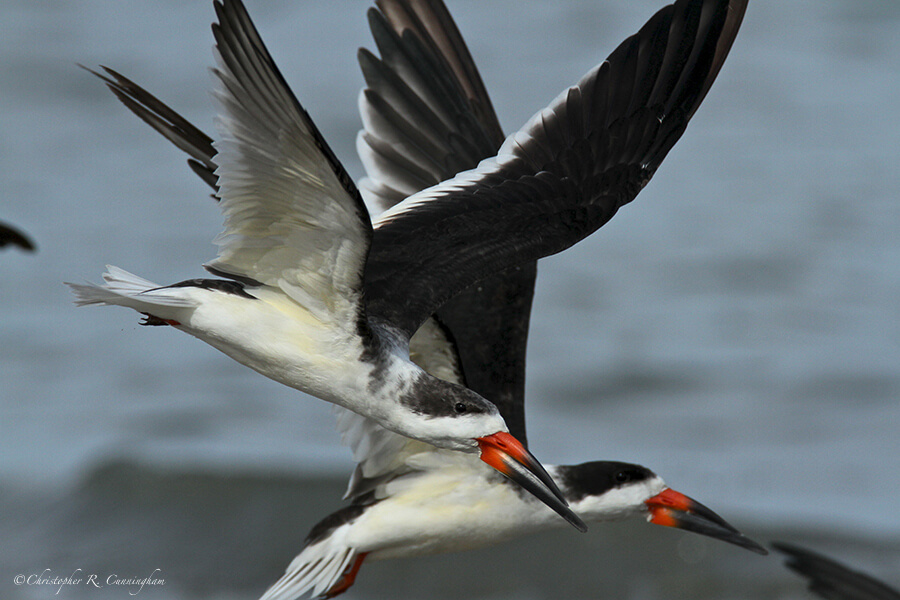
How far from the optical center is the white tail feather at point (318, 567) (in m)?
6.16

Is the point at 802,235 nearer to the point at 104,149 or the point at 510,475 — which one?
the point at 104,149

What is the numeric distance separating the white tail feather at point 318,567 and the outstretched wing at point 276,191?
5.70 ft

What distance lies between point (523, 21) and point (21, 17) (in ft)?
20.3

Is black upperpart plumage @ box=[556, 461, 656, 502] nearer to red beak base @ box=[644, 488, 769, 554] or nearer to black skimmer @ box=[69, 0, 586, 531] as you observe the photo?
red beak base @ box=[644, 488, 769, 554]

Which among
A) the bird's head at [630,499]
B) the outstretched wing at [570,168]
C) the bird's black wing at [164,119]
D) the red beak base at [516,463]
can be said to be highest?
the outstretched wing at [570,168]

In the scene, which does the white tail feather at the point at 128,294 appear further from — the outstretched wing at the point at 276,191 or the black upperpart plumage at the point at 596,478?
the black upperpart plumage at the point at 596,478

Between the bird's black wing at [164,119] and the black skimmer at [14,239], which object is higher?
the bird's black wing at [164,119]

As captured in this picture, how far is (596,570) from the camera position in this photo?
9.04 m

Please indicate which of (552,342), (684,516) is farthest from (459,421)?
(552,342)

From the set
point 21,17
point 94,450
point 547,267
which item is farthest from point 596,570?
point 21,17

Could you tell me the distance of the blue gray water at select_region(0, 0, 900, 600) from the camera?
9.16 meters

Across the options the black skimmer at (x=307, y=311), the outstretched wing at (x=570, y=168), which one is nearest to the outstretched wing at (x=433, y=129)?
the outstretched wing at (x=570, y=168)

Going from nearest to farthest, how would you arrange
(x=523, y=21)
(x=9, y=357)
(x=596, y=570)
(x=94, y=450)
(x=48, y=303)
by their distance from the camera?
(x=596, y=570)
(x=94, y=450)
(x=9, y=357)
(x=48, y=303)
(x=523, y=21)

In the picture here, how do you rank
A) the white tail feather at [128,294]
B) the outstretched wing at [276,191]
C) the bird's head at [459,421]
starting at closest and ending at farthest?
1. the outstretched wing at [276,191]
2. the white tail feather at [128,294]
3. the bird's head at [459,421]
